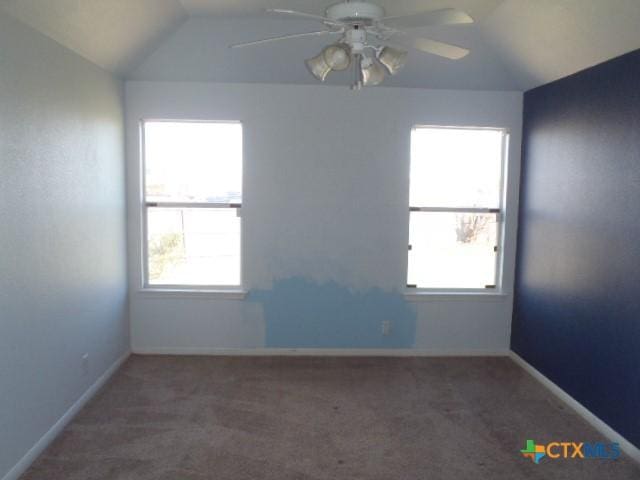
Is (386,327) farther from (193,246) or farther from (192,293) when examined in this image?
(193,246)

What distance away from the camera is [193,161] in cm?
425

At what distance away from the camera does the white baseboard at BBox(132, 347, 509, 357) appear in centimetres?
437

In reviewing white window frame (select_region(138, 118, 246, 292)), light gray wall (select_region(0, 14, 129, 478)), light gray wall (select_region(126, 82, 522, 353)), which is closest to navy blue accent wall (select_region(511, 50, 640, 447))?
light gray wall (select_region(126, 82, 522, 353))

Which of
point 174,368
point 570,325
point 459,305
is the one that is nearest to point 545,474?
point 570,325

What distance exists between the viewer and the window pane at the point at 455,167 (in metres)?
4.34

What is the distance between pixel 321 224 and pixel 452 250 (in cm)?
120

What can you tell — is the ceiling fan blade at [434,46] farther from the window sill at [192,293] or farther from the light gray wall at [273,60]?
the window sill at [192,293]

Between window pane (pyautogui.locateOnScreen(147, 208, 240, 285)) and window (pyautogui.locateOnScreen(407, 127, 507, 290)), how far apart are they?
1.60 m

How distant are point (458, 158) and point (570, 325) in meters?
1.68

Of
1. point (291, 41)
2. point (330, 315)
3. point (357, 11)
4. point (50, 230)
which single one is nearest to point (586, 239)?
point (330, 315)

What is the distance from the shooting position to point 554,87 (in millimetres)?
3764

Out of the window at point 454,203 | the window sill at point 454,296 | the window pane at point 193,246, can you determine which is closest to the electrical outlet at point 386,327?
the window sill at point 454,296

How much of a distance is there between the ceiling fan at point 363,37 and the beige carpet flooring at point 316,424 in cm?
207

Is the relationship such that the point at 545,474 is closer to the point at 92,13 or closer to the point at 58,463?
the point at 58,463
